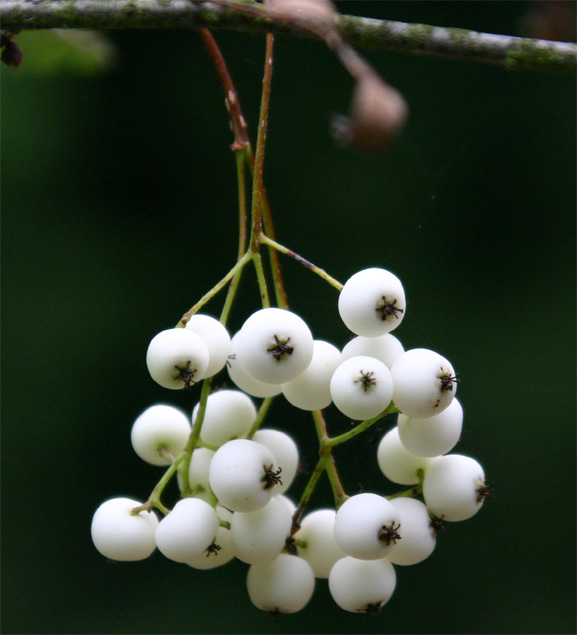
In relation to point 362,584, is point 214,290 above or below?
above

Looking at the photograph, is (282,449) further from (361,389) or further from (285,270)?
(285,270)

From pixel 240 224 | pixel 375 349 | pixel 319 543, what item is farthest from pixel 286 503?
pixel 240 224

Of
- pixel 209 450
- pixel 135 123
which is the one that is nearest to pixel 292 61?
pixel 135 123

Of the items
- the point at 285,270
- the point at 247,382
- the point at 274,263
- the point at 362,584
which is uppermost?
the point at 285,270

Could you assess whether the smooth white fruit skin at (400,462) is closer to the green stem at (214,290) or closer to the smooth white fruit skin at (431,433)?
the smooth white fruit skin at (431,433)

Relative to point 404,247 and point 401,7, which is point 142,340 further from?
point 401,7

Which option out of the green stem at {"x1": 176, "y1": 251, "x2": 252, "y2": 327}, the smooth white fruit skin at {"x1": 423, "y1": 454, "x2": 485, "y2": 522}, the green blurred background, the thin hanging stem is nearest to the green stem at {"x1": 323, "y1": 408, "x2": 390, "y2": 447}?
the smooth white fruit skin at {"x1": 423, "y1": 454, "x2": 485, "y2": 522}

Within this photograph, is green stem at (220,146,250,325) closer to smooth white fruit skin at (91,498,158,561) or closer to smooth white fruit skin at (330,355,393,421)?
smooth white fruit skin at (330,355,393,421)
